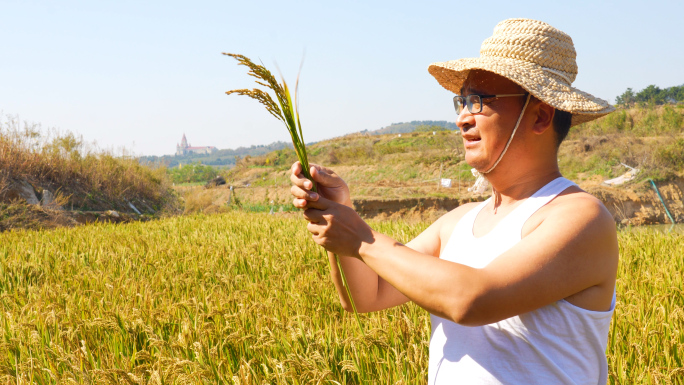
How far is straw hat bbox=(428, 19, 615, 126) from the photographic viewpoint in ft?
4.17

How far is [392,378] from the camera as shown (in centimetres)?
192

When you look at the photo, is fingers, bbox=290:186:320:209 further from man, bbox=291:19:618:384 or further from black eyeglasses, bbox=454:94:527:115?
black eyeglasses, bbox=454:94:527:115

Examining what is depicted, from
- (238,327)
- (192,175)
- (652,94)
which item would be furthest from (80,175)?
(652,94)

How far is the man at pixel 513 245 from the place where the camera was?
106 cm

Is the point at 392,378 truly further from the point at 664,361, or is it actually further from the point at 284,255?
the point at 284,255

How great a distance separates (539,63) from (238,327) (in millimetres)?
1802

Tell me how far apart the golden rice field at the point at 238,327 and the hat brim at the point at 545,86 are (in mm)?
1031

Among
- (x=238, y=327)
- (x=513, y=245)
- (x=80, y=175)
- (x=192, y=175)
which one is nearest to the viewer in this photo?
(x=513, y=245)

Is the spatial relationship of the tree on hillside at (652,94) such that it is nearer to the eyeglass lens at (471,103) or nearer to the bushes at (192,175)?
the bushes at (192,175)

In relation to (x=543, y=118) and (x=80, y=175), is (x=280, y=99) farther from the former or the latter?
(x=80, y=175)

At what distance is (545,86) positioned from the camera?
130cm

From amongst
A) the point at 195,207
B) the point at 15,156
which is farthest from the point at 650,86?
the point at 15,156

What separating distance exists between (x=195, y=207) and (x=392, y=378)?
12475 millimetres

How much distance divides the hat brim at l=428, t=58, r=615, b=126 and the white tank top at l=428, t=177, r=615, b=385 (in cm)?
20
